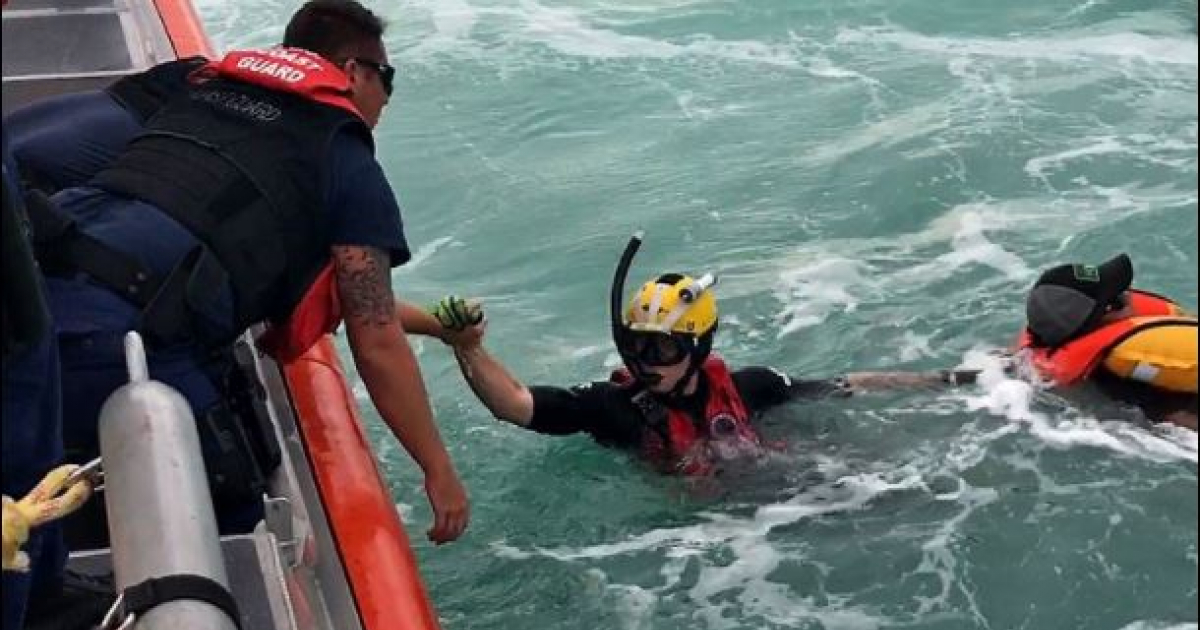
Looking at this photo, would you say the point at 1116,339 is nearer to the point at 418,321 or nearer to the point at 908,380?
the point at 908,380

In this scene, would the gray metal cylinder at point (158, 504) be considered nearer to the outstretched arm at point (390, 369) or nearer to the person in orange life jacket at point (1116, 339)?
the outstretched arm at point (390, 369)

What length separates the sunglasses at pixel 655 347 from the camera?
475 cm

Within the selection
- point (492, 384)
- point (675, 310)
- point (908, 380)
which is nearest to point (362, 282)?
point (492, 384)

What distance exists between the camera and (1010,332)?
20.7ft

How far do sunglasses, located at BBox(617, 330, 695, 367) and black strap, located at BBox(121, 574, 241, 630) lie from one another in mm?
3016

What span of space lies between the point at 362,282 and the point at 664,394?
184 cm

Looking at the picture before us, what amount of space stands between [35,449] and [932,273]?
5.64 meters

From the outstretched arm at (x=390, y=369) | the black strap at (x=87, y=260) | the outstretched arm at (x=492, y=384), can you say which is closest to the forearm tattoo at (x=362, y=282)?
the outstretched arm at (x=390, y=369)

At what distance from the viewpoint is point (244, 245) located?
3059 mm

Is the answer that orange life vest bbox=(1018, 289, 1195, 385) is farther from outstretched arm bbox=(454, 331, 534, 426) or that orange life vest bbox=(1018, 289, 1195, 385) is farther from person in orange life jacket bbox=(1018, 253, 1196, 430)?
outstretched arm bbox=(454, 331, 534, 426)

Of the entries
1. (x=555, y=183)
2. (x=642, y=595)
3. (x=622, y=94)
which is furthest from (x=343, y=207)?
(x=622, y=94)

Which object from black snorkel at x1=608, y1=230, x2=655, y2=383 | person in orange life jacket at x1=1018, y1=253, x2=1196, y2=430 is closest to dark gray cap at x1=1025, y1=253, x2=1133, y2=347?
person in orange life jacket at x1=1018, y1=253, x2=1196, y2=430

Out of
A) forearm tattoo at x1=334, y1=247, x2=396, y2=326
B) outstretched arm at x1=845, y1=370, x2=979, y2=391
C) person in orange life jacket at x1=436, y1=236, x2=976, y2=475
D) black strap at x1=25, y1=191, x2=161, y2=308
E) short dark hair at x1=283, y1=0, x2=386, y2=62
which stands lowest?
outstretched arm at x1=845, y1=370, x2=979, y2=391

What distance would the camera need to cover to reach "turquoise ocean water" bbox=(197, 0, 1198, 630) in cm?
466
